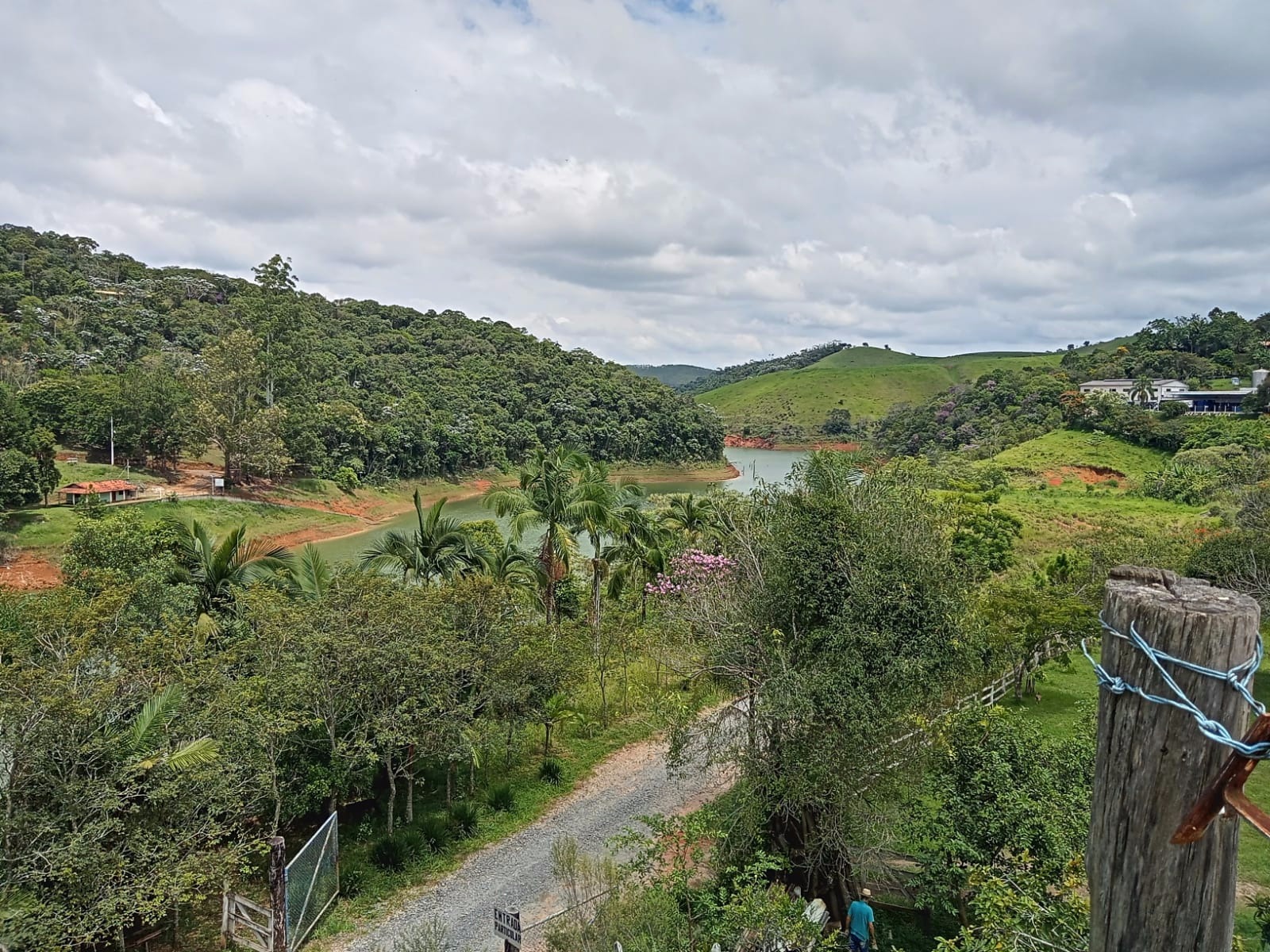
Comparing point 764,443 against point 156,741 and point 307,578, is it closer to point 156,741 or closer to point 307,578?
point 307,578

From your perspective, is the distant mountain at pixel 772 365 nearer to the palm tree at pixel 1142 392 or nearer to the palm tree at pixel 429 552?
the palm tree at pixel 1142 392

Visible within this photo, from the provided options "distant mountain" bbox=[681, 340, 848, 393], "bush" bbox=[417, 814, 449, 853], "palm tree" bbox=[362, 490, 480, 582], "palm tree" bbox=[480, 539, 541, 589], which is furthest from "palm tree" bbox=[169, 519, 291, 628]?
"distant mountain" bbox=[681, 340, 848, 393]

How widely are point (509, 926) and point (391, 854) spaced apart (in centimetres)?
320

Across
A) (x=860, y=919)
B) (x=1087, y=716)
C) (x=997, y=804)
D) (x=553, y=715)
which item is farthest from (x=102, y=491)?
(x=1087, y=716)

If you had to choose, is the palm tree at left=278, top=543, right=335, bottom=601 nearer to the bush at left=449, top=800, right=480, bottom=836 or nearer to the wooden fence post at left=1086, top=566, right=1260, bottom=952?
the bush at left=449, top=800, right=480, bottom=836

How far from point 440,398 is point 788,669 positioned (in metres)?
57.3

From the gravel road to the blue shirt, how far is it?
2.81 meters

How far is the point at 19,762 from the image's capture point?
23.8ft

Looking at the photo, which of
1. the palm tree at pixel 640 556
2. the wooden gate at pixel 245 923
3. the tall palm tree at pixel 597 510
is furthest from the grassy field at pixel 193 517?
the wooden gate at pixel 245 923

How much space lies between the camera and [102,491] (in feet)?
114

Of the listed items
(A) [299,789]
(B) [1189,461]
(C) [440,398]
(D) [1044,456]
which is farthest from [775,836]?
(C) [440,398]

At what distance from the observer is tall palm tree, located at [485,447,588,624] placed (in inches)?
652

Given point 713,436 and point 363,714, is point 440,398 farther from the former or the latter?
point 363,714

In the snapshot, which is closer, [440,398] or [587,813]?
[587,813]
